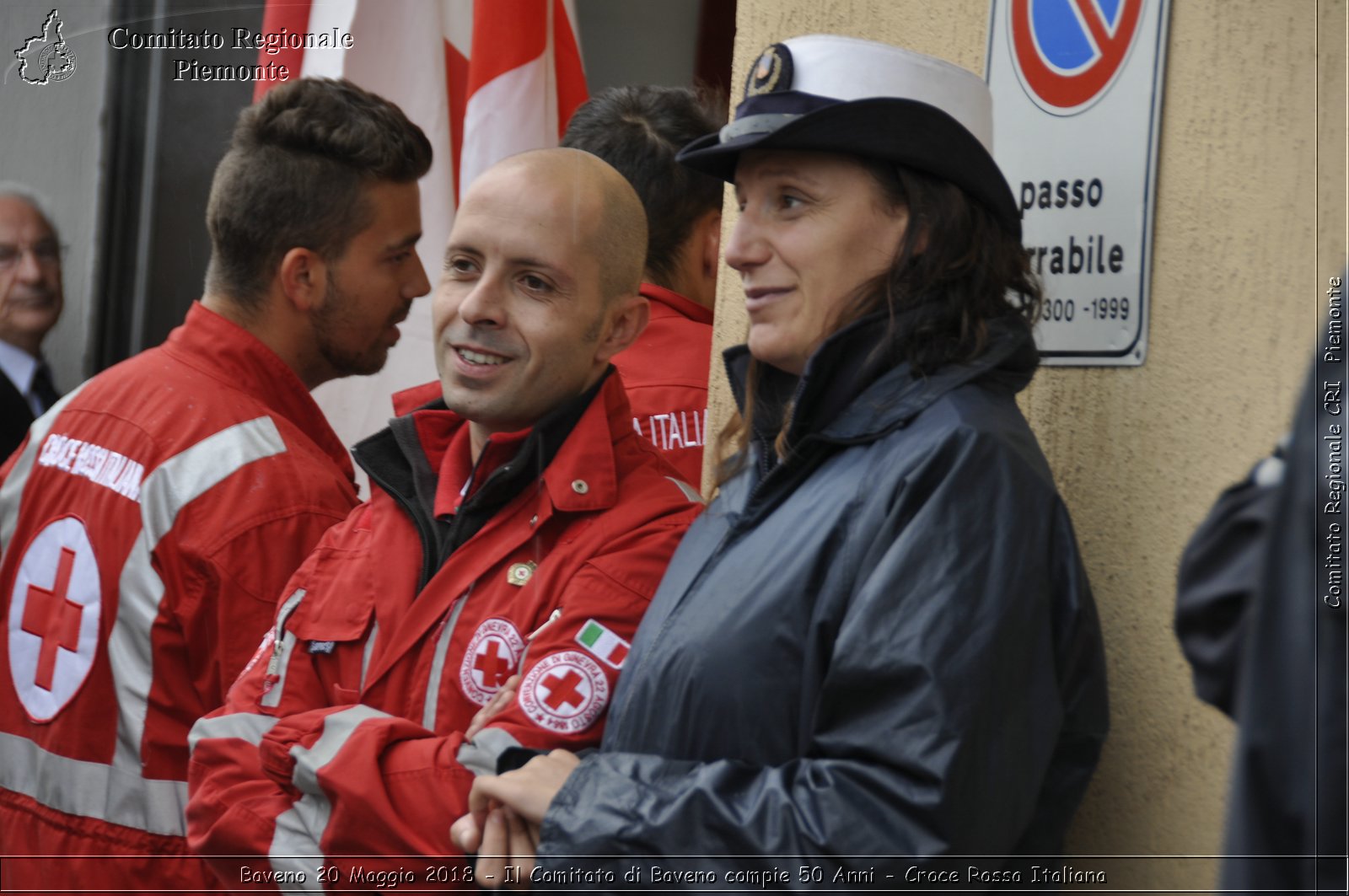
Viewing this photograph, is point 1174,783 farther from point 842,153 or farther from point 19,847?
point 19,847

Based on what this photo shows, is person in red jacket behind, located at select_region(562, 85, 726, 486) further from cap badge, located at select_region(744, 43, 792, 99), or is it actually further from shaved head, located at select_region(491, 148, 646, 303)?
cap badge, located at select_region(744, 43, 792, 99)

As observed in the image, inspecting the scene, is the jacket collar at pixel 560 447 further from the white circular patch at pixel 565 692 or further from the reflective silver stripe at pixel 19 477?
the reflective silver stripe at pixel 19 477

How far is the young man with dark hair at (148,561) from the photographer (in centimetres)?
282

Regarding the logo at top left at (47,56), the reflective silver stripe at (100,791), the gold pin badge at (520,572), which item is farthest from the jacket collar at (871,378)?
the logo at top left at (47,56)

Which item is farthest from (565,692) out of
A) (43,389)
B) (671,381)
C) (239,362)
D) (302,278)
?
(43,389)

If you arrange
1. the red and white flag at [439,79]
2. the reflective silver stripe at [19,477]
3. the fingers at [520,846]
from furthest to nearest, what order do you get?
the red and white flag at [439,79]
the reflective silver stripe at [19,477]
the fingers at [520,846]

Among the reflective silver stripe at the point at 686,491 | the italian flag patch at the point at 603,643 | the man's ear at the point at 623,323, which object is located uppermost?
the man's ear at the point at 623,323

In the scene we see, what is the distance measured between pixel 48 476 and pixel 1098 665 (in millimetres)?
2124

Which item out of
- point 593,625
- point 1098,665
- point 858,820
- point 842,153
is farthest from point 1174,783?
point 842,153

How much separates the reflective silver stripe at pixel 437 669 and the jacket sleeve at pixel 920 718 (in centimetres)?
46

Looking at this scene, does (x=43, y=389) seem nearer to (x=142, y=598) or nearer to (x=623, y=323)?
(x=142, y=598)

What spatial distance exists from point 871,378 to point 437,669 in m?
0.84

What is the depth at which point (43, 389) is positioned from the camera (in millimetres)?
3561

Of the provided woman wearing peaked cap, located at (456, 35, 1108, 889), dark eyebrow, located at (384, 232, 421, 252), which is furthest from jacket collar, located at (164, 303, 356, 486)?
woman wearing peaked cap, located at (456, 35, 1108, 889)
